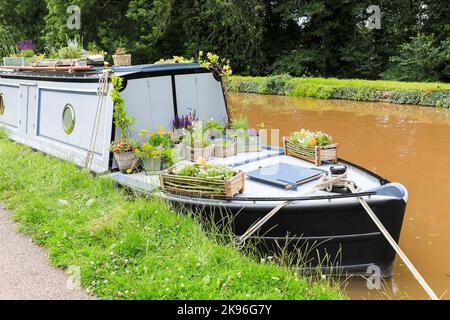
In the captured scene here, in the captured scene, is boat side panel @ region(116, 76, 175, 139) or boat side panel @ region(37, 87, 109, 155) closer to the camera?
boat side panel @ region(116, 76, 175, 139)

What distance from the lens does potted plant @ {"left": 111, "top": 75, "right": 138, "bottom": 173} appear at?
17.9 ft

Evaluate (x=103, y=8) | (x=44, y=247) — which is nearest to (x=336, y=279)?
(x=44, y=247)

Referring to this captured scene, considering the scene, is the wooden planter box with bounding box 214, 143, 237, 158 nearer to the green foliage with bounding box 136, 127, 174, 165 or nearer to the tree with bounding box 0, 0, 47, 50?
the green foliage with bounding box 136, 127, 174, 165

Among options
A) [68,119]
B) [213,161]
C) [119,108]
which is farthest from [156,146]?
[68,119]

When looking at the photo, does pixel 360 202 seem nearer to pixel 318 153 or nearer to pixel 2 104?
pixel 318 153

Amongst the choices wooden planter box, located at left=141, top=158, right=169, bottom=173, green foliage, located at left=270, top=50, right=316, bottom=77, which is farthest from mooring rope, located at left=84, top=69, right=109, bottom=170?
green foliage, located at left=270, top=50, right=316, bottom=77

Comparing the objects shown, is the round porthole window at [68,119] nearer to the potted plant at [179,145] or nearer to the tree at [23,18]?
the potted plant at [179,145]

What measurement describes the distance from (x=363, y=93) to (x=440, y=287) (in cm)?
1267

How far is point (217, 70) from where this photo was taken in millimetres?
6812

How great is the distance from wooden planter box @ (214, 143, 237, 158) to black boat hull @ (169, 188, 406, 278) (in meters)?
1.76

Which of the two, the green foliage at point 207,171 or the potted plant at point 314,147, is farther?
the potted plant at point 314,147

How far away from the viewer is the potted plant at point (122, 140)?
17.9ft

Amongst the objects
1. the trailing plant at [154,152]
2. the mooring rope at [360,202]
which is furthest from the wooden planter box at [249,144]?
the mooring rope at [360,202]

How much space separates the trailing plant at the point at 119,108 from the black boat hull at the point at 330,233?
1914 millimetres
